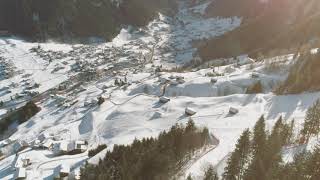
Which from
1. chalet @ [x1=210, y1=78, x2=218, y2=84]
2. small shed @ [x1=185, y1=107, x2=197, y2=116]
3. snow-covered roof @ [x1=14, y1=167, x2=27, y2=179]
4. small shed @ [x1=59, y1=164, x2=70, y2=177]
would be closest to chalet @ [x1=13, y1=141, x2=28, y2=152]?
snow-covered roof @ [x1=14, y1=167, x2=27, y2=179]

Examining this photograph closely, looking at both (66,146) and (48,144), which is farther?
(48,144)

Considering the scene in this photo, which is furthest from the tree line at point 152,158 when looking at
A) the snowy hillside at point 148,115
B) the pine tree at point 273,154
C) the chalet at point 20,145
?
the chalet at point 20,145

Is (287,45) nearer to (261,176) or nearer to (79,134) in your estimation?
(79,134)

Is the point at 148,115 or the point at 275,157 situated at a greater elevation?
the point at 275,157

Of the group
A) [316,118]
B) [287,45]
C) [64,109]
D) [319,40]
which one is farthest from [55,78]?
[316,118]

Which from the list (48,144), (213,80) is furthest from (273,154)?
(213,80)

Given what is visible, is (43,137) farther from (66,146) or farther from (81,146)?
(81,146)
